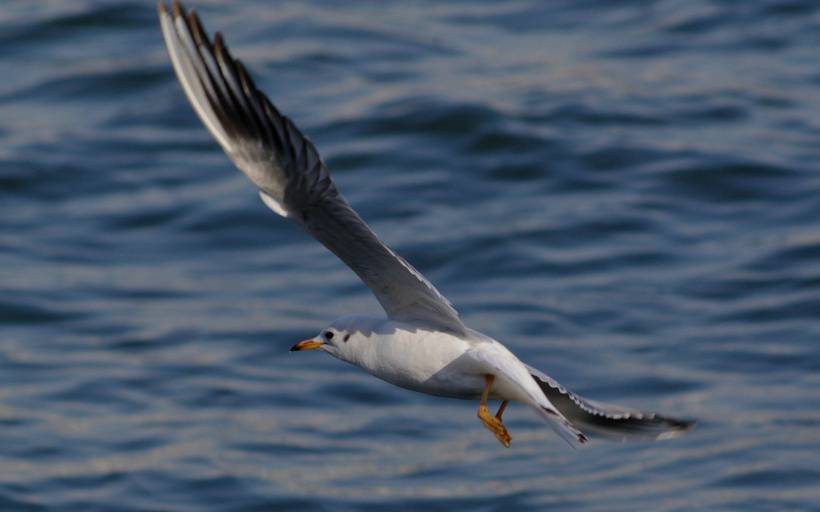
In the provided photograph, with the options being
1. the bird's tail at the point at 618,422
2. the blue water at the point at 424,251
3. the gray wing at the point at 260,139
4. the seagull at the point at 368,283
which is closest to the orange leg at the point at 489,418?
the seagull at the point at 368,283

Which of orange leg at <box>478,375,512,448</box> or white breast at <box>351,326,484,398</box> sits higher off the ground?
white breast at <box>351,326,484,398</box>

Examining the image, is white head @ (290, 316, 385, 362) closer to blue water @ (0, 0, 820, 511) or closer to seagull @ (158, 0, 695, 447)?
seagull @ (158, 0, 695, 447)

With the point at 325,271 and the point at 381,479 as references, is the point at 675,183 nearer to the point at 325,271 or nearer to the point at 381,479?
the point at 325,271

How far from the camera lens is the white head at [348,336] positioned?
7585 millimetres

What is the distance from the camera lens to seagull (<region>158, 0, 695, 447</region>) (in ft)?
22.2

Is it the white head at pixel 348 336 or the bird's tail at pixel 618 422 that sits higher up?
the white head at pixel 348 336

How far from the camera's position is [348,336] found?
25.1 ft

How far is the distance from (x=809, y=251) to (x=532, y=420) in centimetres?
347

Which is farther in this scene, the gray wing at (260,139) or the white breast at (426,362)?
the white breast at (426,362)

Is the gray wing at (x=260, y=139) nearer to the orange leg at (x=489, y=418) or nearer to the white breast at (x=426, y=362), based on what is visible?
the white breast at (x=426, y=362)

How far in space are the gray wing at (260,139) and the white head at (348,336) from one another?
1.89ft

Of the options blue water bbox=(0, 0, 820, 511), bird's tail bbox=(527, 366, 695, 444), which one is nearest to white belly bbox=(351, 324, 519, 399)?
bird's tail bbox=(527, 366, 695, 444)

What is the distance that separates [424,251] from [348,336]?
289 inches

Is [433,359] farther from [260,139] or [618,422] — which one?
[260,139]
